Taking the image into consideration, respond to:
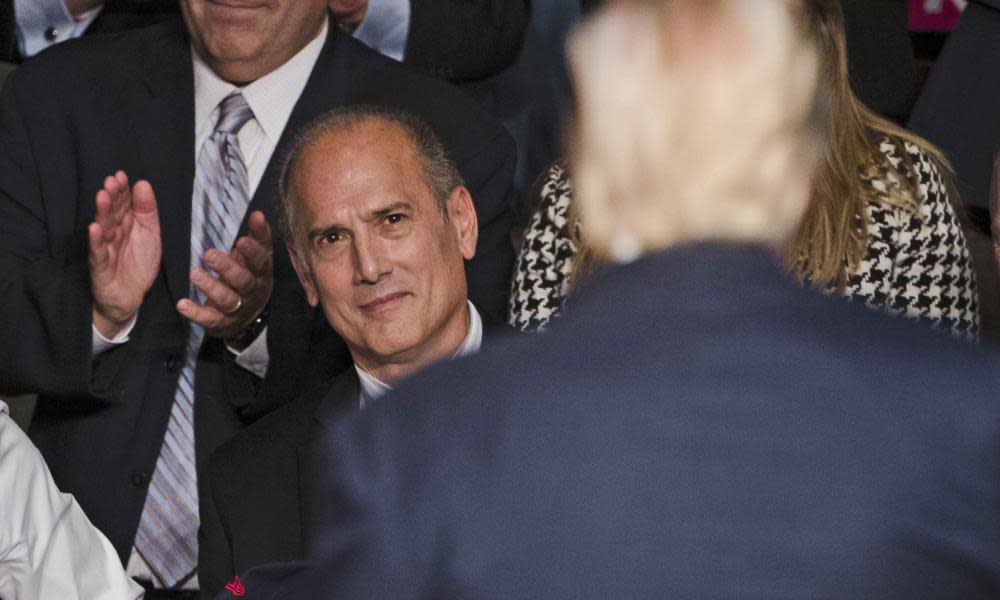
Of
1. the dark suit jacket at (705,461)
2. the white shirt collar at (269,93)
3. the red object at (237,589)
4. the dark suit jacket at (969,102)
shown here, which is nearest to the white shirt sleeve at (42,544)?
the red object at (237,589)

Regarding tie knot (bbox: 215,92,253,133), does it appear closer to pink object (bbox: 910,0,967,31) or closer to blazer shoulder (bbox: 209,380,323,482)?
blazer shoulder (bbox: 209,380,323,482)

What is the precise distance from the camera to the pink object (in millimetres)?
3270

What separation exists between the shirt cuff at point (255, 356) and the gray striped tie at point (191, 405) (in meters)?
0.10

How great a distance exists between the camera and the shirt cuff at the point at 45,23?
10.1ft

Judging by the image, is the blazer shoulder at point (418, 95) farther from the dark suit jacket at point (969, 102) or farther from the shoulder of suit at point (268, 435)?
the dark suit jacket at point (969, 102)

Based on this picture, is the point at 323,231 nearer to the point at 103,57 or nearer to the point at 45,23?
the point at 103,57

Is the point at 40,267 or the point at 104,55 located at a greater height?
the point at 104,55

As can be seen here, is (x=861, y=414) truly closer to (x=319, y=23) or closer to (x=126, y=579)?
(x=126, y=579)

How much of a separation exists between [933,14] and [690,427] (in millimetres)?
2356

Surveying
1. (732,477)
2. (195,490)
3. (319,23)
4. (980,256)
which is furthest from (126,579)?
(980,256)

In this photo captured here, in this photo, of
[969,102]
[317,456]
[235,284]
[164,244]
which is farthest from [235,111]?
[969,102]

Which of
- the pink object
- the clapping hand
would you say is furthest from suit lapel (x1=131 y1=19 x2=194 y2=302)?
the pink object

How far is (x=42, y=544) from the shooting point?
2.06m

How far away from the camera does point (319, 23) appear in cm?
276
